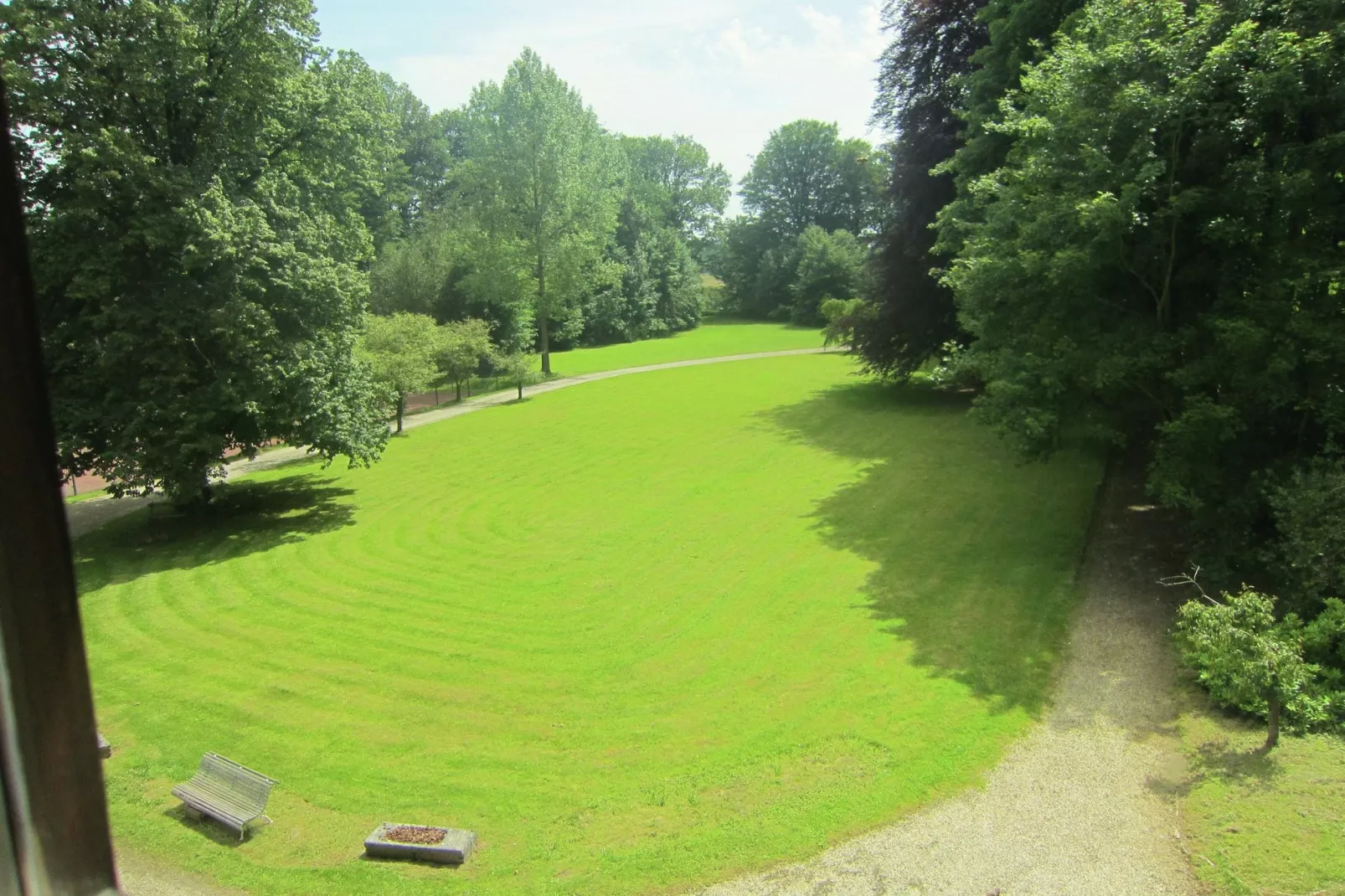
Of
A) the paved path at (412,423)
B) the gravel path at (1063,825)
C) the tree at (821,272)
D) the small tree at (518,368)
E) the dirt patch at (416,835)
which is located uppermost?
the tree at (821,272)

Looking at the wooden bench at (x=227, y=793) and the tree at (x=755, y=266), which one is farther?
the tree at (x=755, y=266)

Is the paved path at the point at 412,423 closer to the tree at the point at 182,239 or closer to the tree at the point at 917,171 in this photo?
the tree at the point at 182,239

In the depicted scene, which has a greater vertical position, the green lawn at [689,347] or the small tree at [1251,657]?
the green lawn at [689,347]

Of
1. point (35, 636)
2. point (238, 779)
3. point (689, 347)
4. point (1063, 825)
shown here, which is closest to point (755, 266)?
point (689, 347)

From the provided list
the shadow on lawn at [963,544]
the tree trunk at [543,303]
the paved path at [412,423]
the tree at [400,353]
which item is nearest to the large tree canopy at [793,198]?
the paved path at [412,423]

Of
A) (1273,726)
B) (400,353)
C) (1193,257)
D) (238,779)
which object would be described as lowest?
(1273,726)

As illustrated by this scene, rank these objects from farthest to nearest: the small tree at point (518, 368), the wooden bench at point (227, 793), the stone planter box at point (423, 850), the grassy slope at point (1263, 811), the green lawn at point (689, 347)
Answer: the green lawn at point (689, 347) < the small tree at point (518, 368) < the wooden bench at point (227, 793) < the stone planter box at point (423, 850) < the grassy slope at point (1263, 811)

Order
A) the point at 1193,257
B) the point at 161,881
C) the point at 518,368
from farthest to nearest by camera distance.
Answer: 1. the point at 518,368
2. the point at 1193,257
3. the point at 161,881

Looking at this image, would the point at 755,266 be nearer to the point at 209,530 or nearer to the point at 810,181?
the point at 810,181
